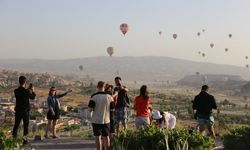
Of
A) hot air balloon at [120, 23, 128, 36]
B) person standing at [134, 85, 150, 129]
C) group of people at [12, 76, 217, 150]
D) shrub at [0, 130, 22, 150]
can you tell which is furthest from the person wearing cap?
hot air balloon at [120, 23, 128, 36]

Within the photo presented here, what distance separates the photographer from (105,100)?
11.6m

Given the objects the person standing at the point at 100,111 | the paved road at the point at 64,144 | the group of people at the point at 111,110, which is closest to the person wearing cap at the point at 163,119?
the group of people at the point at 111,110

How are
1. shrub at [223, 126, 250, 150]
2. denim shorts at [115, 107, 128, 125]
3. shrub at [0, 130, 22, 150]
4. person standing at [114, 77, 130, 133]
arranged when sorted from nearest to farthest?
shrub at [0, 130, 22, 150], shrub at [223, 126, 250, 150], person standing at [114, 77, 130, 133], denim shorts at [115, 107, 128, 125]

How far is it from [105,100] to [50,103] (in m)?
5.50

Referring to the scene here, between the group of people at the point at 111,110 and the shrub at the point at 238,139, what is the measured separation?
160cm

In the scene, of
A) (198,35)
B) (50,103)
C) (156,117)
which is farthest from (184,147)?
(198,35)

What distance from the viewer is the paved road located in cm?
1497

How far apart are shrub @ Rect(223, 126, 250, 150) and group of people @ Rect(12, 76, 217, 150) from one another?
1.60 m

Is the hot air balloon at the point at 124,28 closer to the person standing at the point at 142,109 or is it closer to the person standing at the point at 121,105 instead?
the person standing at the point at 121,105

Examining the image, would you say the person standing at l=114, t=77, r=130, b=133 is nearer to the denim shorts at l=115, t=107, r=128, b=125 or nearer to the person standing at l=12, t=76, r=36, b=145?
the denim shorts at l=115, t=107, r=128, b=125

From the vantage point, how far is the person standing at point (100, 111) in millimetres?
11601

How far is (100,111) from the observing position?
11.6m

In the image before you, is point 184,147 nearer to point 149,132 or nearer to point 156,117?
point 149,132

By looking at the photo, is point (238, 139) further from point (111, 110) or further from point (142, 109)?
point (111, 110)
